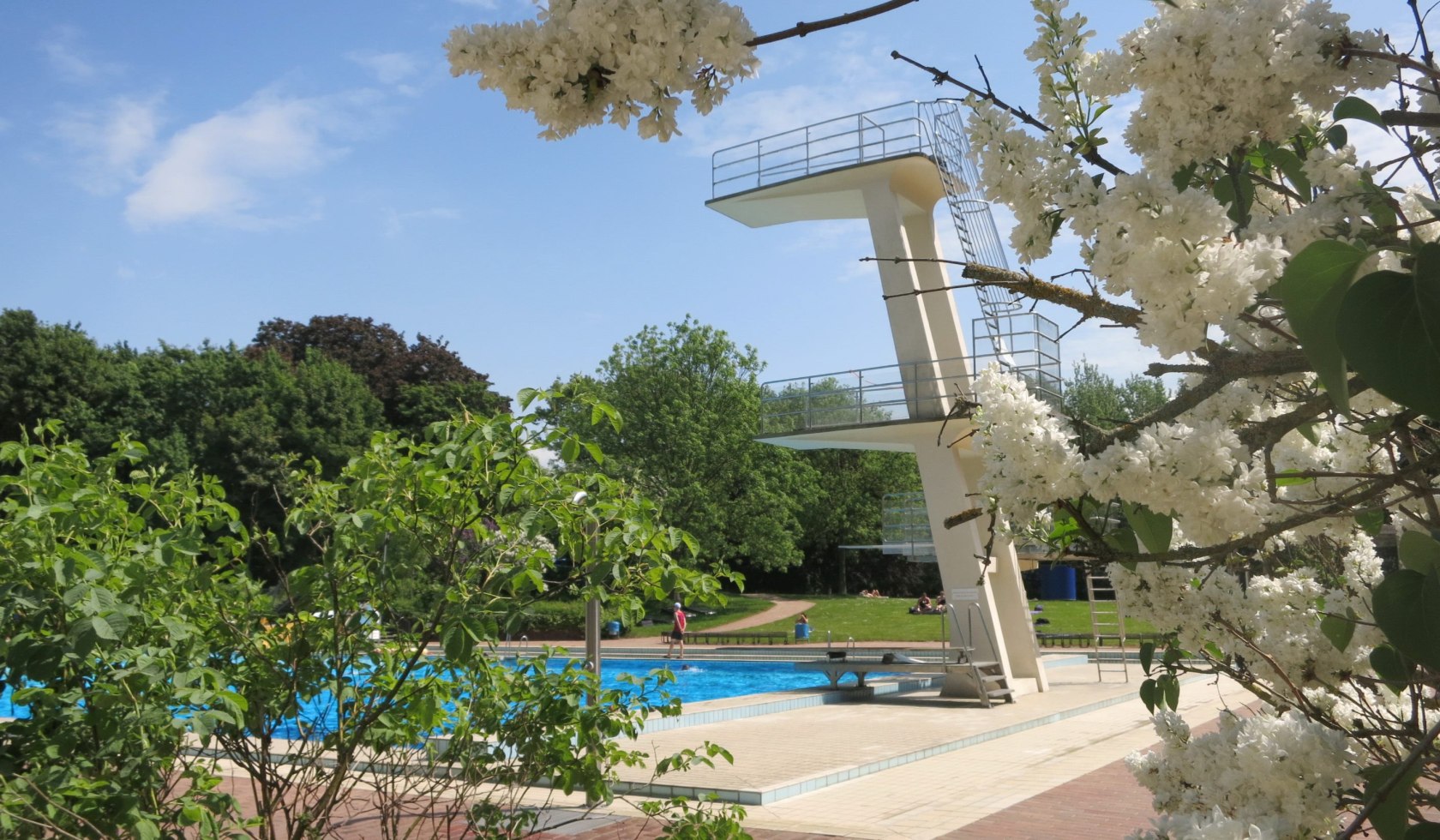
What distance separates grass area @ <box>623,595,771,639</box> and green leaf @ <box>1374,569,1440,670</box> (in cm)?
3230

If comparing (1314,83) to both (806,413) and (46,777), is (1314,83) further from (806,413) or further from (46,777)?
(806,413)

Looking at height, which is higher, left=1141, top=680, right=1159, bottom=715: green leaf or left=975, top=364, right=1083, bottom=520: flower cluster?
left=975, top=364, right=1083, bottom=520: flower cluster

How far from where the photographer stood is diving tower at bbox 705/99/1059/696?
52.5ft

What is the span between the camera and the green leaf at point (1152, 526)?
191cm

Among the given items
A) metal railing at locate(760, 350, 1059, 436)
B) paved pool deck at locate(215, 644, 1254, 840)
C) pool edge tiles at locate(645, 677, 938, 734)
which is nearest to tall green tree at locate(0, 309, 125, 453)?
metal railing at locate(760, 350, 1059, 436)

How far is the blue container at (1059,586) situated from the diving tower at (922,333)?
22.7 metres

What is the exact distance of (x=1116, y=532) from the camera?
203 centimetres

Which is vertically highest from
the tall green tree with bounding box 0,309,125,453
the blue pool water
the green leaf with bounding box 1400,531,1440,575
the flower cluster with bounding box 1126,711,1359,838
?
the tall green tree with bounding box 0,309,125,453

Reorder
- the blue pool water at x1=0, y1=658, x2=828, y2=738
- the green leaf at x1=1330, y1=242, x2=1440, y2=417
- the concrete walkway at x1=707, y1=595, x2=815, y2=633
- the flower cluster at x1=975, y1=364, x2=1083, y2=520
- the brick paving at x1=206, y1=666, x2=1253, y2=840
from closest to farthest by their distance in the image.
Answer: the green leaf at x1=1330, y1=242, x2=1440, y2=417
the flower cluster at x1=975, y1=364, x2=1083, y2=520
the brick paving at x1=206, y1=666, x2=1253, y2=840
the blue pool water at x1=0, y1=658, x2=828, y2=738
the concrete walkway at x1=707, y1=595, x2=815, y2=633

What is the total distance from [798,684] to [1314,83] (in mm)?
21959

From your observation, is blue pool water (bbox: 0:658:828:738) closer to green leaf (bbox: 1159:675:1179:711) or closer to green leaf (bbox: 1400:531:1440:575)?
green leaf (bbox: 1159:675:1179:711)

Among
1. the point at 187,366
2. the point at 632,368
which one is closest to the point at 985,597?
the point at 632,368

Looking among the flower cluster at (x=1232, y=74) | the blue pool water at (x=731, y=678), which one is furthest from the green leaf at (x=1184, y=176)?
the blue pool water at (x=731, y=678)

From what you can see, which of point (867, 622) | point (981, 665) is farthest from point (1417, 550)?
point (867, 622)
